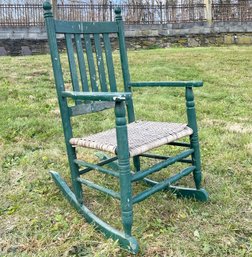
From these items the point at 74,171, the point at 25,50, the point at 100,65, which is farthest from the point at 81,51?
the point at 25,50

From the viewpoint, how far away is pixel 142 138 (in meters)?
1.63

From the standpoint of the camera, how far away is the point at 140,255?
1.46 metres

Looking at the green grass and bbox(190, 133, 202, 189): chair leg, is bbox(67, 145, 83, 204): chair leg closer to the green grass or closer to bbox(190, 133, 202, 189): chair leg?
the green grass

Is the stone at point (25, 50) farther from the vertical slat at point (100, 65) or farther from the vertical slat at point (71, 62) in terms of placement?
the vertical slat at point (71, 62)

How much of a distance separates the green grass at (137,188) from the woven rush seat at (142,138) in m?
0.39

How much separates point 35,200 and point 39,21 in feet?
25.3

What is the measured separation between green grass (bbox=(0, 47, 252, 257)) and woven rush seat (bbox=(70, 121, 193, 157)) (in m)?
0.39

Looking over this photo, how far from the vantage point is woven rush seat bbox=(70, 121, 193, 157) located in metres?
1.50

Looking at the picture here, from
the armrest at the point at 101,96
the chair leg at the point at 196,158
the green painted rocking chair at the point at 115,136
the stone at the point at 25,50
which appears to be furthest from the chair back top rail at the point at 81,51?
the stone at the point at 25,50

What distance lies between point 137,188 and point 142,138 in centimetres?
56

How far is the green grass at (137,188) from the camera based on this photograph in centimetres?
154

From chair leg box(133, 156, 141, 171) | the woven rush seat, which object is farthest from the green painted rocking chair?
chair leg box(133, 156, 141, 171)

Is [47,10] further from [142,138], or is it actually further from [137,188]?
[137,188]

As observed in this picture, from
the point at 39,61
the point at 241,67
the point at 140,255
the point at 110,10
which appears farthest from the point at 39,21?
the point at 140,255
